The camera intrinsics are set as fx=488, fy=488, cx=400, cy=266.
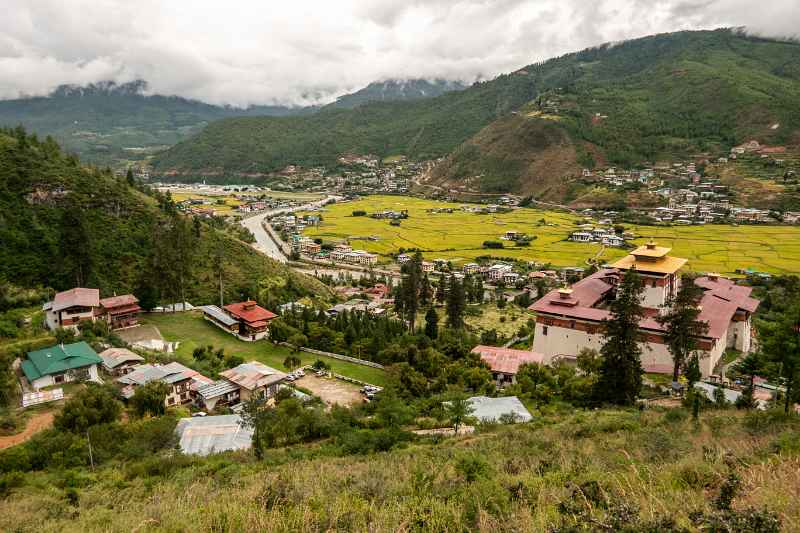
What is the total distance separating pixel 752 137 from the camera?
114938 millimetres

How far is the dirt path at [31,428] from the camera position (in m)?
16.0

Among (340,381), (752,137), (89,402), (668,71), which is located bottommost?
(340,381)

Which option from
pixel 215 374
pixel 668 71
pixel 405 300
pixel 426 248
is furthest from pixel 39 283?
pixel 668 71

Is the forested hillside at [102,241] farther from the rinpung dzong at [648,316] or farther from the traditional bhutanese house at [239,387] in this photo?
the rinpung dzong at [648,316]

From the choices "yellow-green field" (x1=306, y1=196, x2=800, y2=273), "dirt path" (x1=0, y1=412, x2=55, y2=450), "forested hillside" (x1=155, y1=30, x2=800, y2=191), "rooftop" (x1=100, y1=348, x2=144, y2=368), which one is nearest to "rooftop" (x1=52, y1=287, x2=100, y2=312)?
"rooftop" (x1=100, y1=348, x2=144, y2=368)

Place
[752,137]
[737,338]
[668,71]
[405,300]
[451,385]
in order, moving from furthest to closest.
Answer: [668,71], [752,137], [405,300], [737,338], [451,385]

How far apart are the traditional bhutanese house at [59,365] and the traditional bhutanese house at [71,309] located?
498cm

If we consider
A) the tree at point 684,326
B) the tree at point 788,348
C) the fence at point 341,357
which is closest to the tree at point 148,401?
the fence at point 341,357

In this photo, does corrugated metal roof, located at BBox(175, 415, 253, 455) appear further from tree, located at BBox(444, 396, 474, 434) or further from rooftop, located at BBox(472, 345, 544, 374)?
rooftop, located at BBox(472, 345, 544, 374)

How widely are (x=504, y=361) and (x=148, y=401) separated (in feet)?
57.6

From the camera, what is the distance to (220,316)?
32.6m

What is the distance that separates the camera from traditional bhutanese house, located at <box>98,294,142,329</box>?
29.0m

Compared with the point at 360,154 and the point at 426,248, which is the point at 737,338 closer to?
the point at 426,248

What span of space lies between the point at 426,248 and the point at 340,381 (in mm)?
49795
